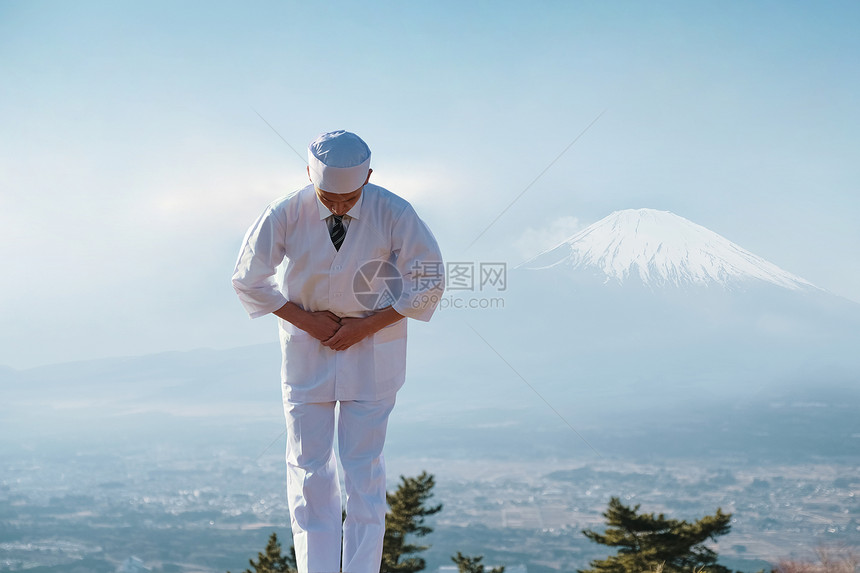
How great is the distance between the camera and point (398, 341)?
2744 mm

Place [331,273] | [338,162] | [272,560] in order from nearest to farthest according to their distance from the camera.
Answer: [338,162], [331,273], [272,560]

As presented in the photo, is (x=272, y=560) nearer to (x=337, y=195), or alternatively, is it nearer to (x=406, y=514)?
(x=406, y=514)

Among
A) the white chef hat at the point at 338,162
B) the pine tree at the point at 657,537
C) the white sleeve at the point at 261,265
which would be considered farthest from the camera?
the pine tree at the point at 657,537

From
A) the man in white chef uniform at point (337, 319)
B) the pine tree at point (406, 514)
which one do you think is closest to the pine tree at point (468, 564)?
the pine tree at point (406, 514)

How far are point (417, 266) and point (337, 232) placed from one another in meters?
0.31

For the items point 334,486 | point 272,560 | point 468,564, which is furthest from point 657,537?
point 334,486

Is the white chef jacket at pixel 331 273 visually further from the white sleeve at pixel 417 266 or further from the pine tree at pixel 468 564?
the pine tree at pixel 468 564

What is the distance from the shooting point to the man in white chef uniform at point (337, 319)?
8.46 ft

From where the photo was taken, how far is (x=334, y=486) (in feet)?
8.68

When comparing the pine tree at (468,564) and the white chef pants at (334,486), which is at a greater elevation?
the white chef pants at (334,486)

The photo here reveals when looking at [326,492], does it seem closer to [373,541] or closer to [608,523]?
[373,541]

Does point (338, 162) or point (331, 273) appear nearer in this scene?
point (338, 162)

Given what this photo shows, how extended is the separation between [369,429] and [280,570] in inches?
252

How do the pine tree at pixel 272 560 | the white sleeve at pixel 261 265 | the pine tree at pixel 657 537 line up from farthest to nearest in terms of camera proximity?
the pine tree at pixel 657 537 < the pine tree at pixel 272 560 < the white sleeve at pixel 261 265
